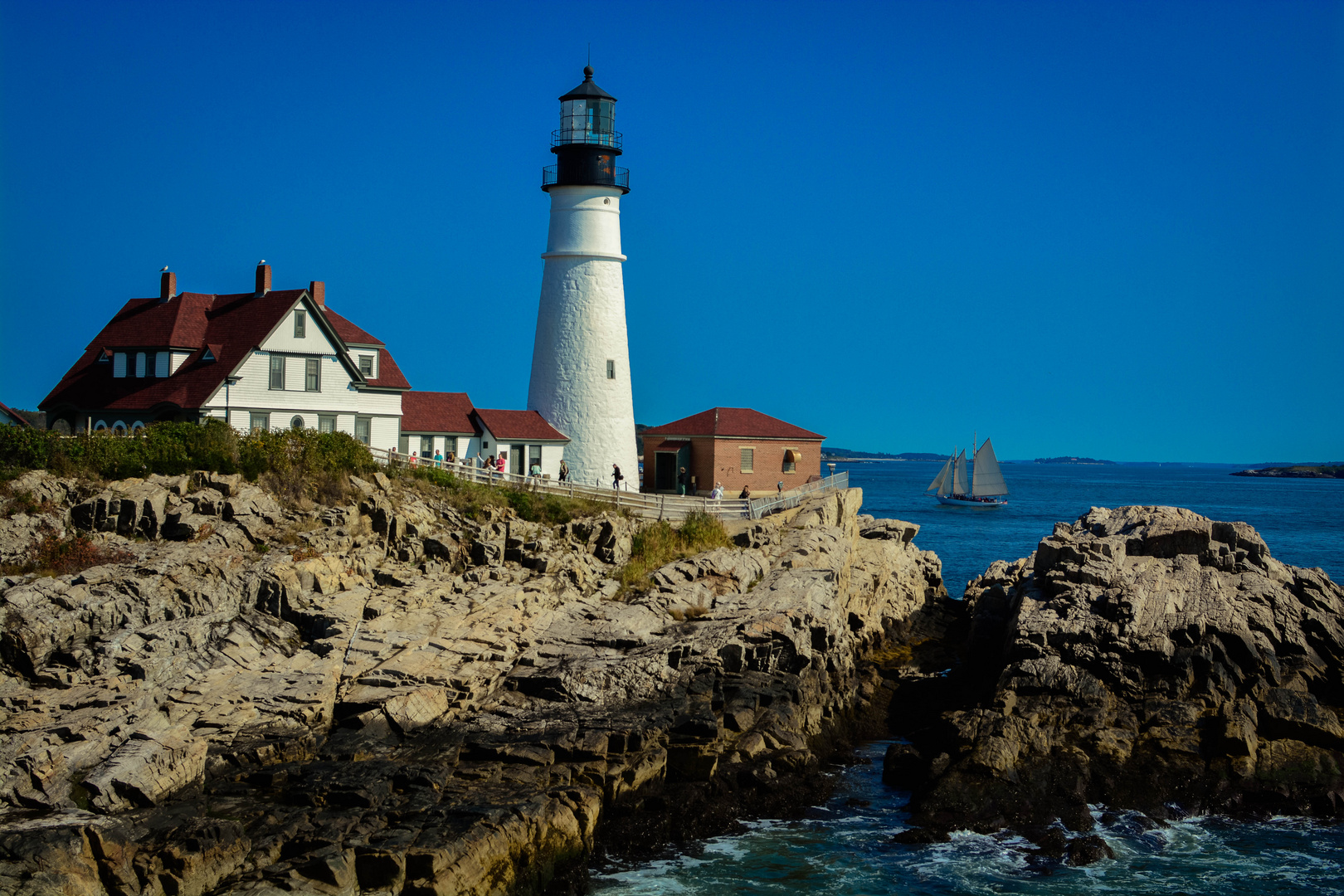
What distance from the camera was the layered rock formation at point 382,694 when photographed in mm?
15461

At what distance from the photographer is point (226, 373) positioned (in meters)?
31.8

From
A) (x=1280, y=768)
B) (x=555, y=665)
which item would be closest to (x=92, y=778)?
(x=555, y=665)

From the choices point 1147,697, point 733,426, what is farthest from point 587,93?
point 1147,697

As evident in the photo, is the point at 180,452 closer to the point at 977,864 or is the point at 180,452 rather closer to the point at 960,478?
the point at 977,864

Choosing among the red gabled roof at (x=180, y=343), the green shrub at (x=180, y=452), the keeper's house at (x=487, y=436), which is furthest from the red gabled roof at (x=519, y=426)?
the green shrub at (x=180, y=452)

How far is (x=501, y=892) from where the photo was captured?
1527cm

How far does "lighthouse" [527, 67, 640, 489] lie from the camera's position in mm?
36719

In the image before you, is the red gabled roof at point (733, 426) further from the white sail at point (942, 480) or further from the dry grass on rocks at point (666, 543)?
the white sail at point (942, 480)

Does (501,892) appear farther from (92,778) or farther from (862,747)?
(862,747)

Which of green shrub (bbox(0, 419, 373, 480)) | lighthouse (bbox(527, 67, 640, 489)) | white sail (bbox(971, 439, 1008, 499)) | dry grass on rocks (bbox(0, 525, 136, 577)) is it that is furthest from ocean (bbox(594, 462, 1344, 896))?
white sail (bbox(971, 439, 1008, 499))

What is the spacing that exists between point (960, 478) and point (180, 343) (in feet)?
250

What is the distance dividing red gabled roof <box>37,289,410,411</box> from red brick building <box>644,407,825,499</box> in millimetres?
10291

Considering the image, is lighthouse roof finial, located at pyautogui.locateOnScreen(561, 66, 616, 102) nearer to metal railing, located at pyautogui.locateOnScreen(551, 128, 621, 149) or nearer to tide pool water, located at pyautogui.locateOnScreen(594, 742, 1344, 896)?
metal railing, located at pyautogui.locateOnScreen(551, 128, 621, 149)

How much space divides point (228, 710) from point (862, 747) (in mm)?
12068
